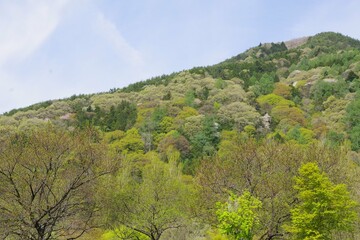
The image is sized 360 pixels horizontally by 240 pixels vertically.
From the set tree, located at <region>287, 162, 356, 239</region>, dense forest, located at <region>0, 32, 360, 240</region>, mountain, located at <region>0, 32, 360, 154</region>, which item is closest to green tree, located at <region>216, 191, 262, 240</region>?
dense forest, located at <region>0, 32, 360, 240</region>

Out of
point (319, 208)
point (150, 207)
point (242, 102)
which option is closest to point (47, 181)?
point (150, 207)

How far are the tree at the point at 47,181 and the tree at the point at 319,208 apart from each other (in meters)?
11.6

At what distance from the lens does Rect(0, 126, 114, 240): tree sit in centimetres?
2345

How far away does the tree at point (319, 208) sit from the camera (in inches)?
830

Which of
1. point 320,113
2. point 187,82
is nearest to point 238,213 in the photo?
point 320,113

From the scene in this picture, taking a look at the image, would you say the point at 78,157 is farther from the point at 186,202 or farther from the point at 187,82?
the point at 187,82

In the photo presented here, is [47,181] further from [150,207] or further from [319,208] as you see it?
[319,208]

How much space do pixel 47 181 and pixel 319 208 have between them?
14.5 metres

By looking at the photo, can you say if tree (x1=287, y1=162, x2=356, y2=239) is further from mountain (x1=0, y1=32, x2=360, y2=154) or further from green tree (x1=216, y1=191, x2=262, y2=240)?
mountain (x1=0, y1=32, x2=360, y2=154)

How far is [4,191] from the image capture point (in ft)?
77.3

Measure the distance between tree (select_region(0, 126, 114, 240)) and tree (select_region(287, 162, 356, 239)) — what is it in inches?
456

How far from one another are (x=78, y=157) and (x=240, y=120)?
56.6 metres

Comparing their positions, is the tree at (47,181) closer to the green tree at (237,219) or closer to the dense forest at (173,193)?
the dense forest at (173,193)

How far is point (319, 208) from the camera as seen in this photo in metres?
21.3
